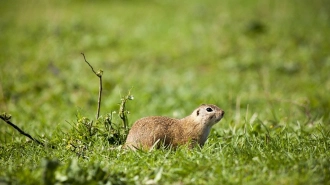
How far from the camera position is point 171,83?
28.6 ft

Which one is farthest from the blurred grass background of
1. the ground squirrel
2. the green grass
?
the ground squirrel

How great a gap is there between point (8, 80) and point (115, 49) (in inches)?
127

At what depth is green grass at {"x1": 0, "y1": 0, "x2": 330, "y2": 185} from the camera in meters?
3.27

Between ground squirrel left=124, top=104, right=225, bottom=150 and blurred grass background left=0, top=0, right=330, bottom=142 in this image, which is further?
blurred grass background left=0, top=0, right=330, bottom=142

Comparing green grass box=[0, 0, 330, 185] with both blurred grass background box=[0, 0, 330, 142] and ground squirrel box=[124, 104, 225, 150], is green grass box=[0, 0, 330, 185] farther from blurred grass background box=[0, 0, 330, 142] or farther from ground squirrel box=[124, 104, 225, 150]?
ground squirrel box=[124, 104, 225, 150]

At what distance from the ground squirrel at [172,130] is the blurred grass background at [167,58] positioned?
106cm

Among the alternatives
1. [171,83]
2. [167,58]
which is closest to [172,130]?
[171,83]

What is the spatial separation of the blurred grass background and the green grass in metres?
0.03

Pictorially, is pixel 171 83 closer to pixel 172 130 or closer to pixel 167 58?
pixel 167 58

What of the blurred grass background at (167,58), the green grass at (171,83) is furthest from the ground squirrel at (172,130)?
the blurred grass background at (167,58)

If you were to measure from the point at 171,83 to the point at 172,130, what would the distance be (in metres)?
4.66

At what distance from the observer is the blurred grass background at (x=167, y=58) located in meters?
7.26

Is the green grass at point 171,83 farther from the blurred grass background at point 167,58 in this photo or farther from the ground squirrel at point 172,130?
the ground squirrel at point 172,130

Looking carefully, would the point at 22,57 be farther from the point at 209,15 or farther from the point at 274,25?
the point at 274,25
